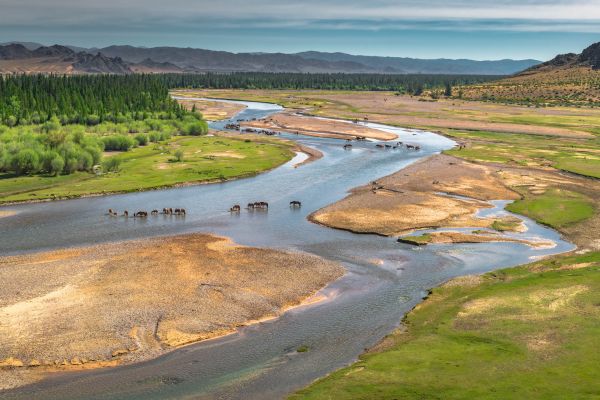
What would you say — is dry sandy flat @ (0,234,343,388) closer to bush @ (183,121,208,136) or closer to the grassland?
the grassland

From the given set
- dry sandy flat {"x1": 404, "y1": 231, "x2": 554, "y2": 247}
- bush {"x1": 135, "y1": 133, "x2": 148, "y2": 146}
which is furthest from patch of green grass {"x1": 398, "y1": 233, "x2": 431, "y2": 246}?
bush {"x1": 135, "y1": 133, "x2": 148, "y2": 146}

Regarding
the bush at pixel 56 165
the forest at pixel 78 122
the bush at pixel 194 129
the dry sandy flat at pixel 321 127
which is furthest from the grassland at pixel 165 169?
the dry sandy flat at pixel 321 127

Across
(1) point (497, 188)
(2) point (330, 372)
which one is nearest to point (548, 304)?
(2) point (330, 372)

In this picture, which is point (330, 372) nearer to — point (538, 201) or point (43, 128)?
point (538, 201)

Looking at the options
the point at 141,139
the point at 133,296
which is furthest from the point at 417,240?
the point at 141,139

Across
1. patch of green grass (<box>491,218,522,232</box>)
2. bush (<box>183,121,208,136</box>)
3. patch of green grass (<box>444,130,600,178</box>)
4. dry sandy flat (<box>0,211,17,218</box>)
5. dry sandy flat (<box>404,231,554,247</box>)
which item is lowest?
dry sandy flat (<box>0,211,17,218</box>)

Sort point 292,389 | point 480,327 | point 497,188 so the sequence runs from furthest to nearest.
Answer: point 497,188 < point 480,327 < point 292,389

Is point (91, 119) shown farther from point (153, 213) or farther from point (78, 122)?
point (153, 213)
